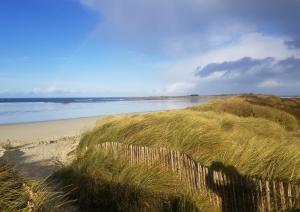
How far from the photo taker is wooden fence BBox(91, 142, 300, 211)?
16.2 feet

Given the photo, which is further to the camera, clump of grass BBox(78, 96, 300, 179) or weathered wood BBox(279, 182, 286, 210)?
clump of grass BBox(78, 96, 300, 179)

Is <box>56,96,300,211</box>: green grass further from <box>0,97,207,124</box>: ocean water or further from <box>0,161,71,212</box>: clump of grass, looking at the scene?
<box>0,97,207,124</box>: ocean water

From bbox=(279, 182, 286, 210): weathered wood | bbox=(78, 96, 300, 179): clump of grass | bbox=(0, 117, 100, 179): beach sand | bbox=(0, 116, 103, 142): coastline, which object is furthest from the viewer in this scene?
bbox=(0, 116, 103, 142): coastline

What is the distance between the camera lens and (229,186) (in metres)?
5.61

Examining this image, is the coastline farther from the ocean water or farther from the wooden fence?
the wooden fence

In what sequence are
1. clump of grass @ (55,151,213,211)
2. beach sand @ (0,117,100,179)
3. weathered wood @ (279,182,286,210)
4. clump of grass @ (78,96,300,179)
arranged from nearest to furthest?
weathered wood @ (279,182,286,210)
clump of grass @ (55,151,213,211)
clump of grass @ (78,96,300,179)
beach sand @ (0,117,100,179)

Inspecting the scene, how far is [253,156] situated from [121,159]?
2.80 metres

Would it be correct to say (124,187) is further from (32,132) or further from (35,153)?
(32,132)

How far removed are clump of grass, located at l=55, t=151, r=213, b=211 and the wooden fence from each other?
0.22 meters

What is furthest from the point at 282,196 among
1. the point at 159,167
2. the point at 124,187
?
the point at 124,187

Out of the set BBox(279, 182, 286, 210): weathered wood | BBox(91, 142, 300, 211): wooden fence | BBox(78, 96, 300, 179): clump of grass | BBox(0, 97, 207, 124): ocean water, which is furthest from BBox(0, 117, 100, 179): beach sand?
BBox(0, 97, 207, 124): ocean water

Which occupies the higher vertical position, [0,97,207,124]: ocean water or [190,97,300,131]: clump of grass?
[190,97,300,131]: clump of grass

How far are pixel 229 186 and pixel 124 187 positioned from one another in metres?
2.05

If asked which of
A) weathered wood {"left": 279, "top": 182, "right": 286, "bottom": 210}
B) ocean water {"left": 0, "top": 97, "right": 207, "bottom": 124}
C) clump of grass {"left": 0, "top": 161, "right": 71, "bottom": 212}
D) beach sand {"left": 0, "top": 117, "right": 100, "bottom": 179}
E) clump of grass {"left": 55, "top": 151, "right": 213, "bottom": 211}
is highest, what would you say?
clump of grass {"left": 0, "top": 161, "right": 71, "bottom": 212}
